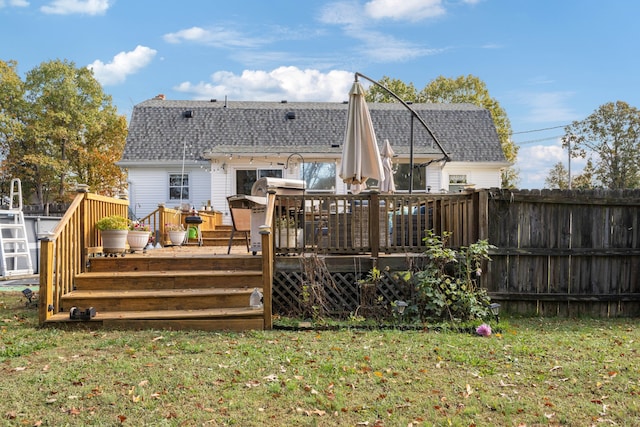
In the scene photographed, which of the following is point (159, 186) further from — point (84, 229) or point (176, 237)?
point (84, 229)

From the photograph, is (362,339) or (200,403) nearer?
(200,403)

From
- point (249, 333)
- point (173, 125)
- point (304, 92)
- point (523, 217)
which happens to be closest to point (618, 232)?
point (523, 217)

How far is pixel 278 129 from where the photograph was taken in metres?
18.3

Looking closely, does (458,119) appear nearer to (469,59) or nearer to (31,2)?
(469,59)

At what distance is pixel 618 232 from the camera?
7332mm

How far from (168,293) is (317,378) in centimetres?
317

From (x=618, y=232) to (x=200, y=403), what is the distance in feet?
22.1

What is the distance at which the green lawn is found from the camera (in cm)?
338

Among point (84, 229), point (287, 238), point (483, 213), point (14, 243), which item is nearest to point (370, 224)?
point (287, 238)

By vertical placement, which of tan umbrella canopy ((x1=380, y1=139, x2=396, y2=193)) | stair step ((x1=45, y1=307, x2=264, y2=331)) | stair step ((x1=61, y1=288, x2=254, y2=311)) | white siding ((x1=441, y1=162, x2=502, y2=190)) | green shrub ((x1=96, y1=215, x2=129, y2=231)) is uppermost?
white siding ((x1=441, y1=162, x2=502, y2=190))

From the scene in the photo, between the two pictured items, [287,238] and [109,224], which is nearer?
[287,238]

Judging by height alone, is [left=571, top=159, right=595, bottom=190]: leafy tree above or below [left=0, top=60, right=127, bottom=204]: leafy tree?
below

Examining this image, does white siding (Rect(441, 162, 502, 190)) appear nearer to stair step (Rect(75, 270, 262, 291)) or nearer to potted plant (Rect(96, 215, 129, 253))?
stair step (Rect(75, 270, 262, 291))

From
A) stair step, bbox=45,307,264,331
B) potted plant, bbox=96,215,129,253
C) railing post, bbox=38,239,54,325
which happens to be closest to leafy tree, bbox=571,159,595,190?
stair step, bbox=45,307,264,331
